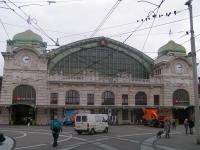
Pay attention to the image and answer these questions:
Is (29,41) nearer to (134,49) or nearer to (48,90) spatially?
(48,90)

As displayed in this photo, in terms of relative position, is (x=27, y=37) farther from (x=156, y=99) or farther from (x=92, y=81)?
(x=156, y=99)

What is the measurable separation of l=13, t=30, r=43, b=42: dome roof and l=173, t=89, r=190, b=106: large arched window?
1141 inches

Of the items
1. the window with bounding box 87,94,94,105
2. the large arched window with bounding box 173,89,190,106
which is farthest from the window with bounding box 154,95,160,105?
the window with bounding box 87,94,94,105

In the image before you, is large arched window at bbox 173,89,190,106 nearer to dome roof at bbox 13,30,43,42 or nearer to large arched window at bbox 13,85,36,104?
large arched window at bbox 13,85,36,104

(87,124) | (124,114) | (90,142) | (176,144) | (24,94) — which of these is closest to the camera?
(176,144)

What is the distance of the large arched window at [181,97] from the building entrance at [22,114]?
28068mm

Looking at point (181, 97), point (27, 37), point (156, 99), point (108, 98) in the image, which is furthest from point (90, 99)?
point (181, 97)

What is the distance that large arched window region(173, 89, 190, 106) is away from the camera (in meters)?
70.8

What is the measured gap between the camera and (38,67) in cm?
6500

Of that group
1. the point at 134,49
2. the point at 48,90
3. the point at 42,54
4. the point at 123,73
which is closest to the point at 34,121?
the point at 48,90

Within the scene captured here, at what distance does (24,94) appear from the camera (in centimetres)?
6316

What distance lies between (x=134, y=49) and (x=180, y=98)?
14.1 metres

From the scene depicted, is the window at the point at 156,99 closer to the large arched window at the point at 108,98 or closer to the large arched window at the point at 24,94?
the large arched window at the point at 108,98

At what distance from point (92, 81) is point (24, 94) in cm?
1268
